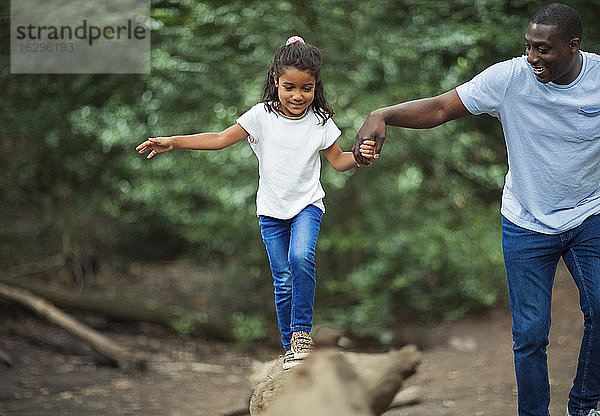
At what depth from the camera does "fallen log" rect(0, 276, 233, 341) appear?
838 centimetres

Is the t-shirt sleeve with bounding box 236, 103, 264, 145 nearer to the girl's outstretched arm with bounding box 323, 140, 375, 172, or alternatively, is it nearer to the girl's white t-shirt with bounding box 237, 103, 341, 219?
the girl's white t-shirt with bounding box 237, 103, 341, 219

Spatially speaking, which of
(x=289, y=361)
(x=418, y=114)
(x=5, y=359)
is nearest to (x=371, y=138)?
(x=418, y=114)

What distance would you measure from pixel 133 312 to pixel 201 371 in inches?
56.3

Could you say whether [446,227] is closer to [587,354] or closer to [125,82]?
[125,82]

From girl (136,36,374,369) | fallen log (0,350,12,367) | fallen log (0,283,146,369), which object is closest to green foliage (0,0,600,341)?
fallen log (0,283,146,369)

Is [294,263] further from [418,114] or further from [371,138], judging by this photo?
[418,114]

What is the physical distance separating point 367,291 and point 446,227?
1101mm

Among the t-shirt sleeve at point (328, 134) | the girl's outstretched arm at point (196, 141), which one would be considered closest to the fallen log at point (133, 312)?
the girl's outstretched arm at point (196, 141)

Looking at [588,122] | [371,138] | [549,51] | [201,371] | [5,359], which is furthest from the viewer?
[201,371]

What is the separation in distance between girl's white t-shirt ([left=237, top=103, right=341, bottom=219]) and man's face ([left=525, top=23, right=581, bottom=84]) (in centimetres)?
100

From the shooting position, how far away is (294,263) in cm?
343

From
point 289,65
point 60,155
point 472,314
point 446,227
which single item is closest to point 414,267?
point 446,227

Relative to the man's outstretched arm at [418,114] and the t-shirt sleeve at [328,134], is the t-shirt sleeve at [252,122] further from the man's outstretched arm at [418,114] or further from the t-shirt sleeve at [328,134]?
the man's outstretched arm at [418,114]

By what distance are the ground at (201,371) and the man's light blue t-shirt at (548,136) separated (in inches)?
74.1
